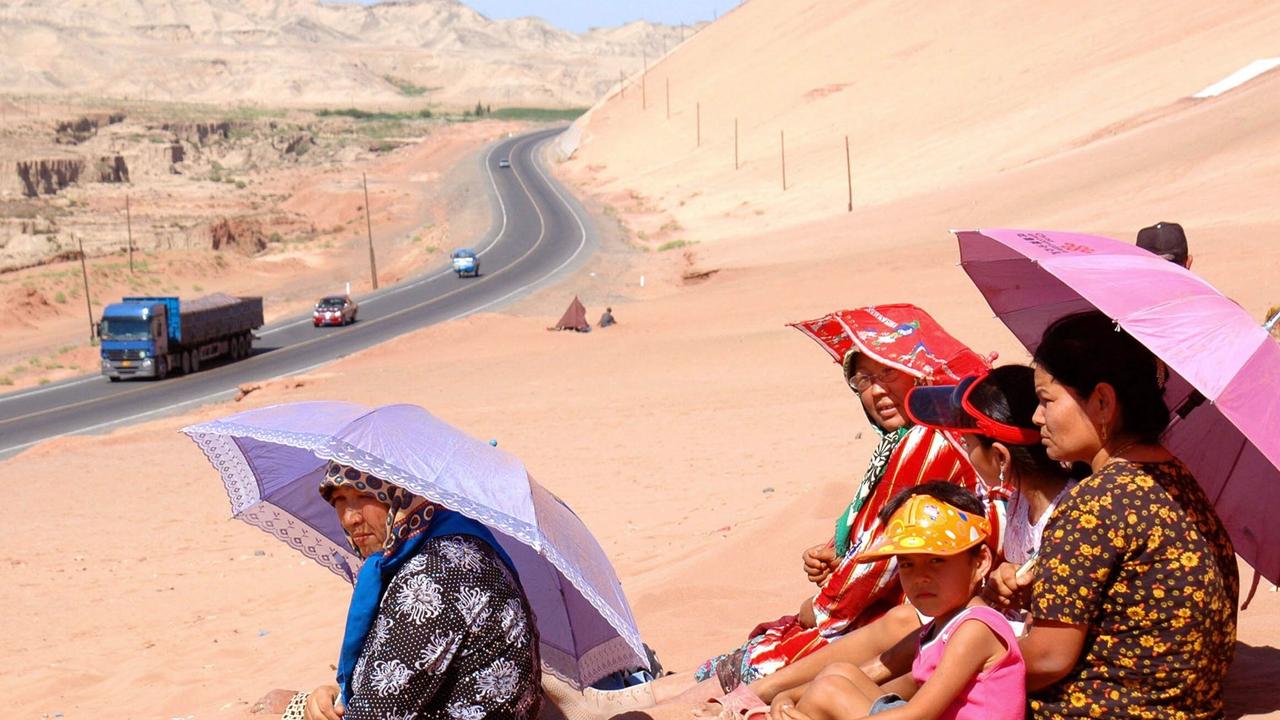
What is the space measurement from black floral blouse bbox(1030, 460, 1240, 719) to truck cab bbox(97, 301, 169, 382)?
32.2 m

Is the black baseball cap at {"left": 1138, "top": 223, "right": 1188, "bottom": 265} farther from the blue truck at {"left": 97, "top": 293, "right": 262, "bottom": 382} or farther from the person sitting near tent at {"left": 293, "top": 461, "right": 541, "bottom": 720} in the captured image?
the blue truck at {"left": 97, "top": 293, "right": 262, "bottom": 382}

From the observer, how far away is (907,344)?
17.7ft

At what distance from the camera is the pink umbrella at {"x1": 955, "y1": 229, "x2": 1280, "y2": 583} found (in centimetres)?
397

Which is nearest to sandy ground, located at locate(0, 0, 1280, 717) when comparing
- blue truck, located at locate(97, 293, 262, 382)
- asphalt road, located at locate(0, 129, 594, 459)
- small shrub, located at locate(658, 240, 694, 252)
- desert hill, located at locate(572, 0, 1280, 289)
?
desert hill, located at locate(572, 0, 1280, 289)

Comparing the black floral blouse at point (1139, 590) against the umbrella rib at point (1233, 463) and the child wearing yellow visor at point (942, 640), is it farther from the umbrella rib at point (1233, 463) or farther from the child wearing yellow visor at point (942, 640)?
the umbrella rib at point (1233, 463)

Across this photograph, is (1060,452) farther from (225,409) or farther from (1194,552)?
(225,409)

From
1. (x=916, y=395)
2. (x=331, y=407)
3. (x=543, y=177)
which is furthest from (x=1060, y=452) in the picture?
(x=543, y=177)

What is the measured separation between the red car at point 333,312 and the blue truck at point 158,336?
5011 mm

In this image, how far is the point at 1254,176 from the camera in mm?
29688

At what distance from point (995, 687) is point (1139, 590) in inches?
20.8

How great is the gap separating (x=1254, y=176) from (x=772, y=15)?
76199mm

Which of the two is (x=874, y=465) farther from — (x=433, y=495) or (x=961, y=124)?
(x=961, y=124)

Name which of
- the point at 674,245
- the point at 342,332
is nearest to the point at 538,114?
the point at 674,245

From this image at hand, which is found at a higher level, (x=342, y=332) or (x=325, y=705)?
(x=325, y=705)
